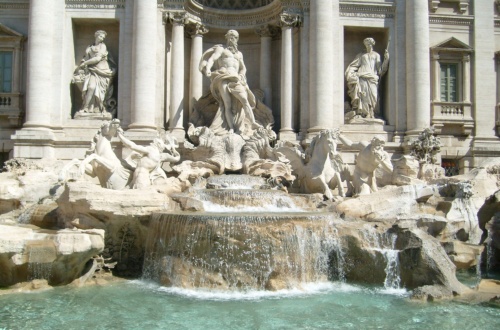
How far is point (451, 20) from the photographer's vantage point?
17.9 metres

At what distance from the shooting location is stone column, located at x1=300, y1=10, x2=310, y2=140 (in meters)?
16.7

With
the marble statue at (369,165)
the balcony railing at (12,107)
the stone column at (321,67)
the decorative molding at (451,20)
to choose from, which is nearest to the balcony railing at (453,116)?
the decorative molding at (451,20)

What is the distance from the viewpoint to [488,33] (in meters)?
17.8

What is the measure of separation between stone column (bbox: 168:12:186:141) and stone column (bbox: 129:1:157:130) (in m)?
0.79

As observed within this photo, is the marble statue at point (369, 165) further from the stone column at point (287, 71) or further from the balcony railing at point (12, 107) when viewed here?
the balcony railing at point (12, 107)

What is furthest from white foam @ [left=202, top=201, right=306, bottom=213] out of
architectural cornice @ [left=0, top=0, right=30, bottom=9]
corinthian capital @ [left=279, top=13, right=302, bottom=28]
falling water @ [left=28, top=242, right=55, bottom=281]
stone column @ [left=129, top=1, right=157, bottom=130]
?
architectural cornice @ [left=0, top=0, right=30, bottom=9]

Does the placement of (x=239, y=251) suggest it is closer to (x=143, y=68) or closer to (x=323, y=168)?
(x=323, y=168)

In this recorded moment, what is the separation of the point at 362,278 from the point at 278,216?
84.7 inches

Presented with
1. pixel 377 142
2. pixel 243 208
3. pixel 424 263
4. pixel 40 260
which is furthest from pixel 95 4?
pixel 424 263

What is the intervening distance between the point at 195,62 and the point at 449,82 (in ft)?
29.8

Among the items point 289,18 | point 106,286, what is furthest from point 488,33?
point 106,286

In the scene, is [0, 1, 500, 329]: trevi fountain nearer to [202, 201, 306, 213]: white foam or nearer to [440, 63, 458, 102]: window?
[202, 201, 306, 213]: white foam

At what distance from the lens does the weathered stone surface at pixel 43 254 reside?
8797mm

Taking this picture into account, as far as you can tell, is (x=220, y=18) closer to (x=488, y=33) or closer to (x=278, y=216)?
(x=488, y=33)
